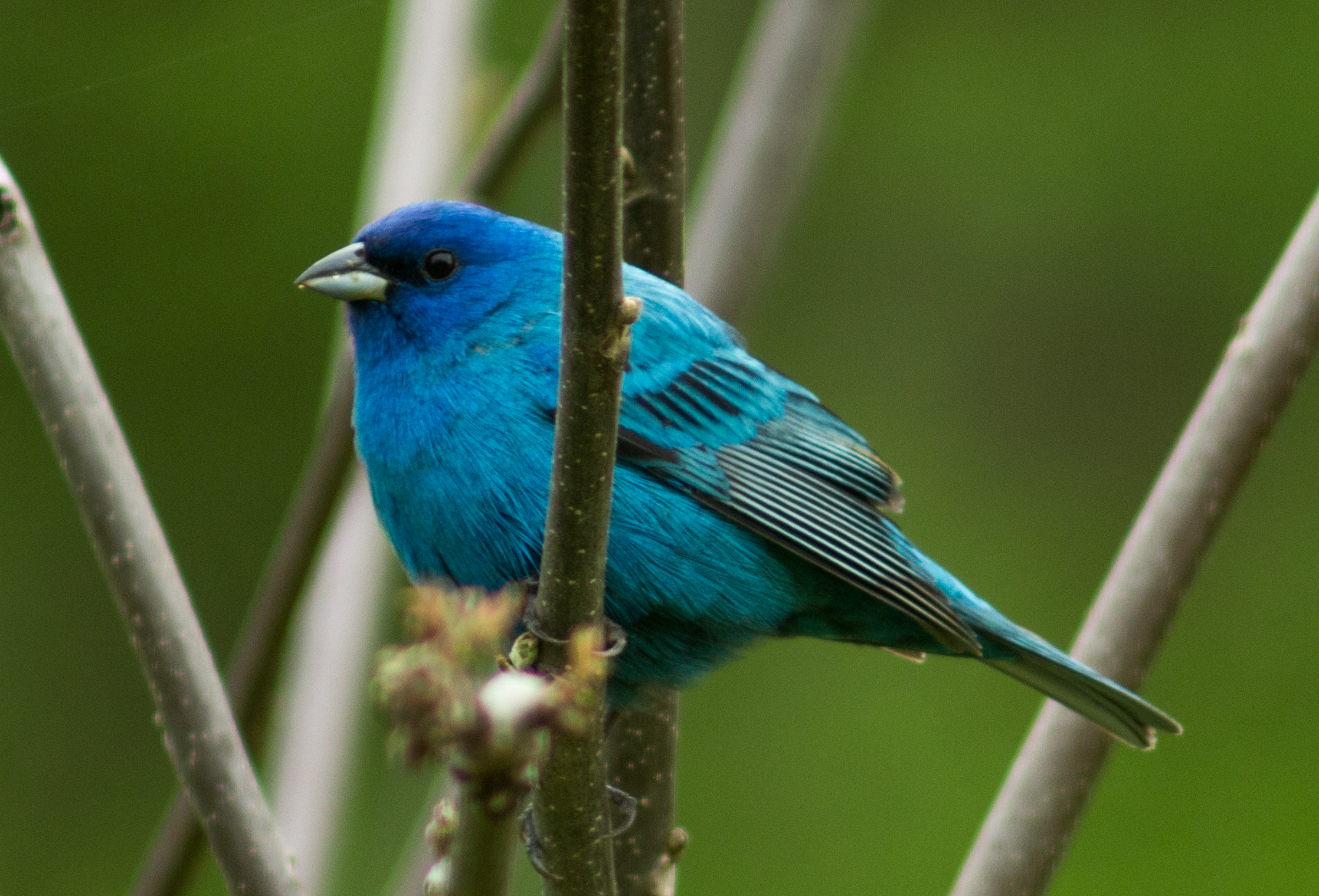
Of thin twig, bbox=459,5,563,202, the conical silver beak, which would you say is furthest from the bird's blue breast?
thin twig, bbox=459,5,563,202

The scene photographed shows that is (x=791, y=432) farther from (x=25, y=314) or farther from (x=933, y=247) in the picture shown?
(x=933, y=247)

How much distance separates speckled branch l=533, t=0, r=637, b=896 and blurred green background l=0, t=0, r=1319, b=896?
3.99 metres

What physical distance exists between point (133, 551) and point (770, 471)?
145 cm

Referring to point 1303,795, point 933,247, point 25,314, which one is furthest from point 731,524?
point 933,247

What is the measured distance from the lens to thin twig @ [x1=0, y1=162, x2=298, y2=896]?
2191 mm

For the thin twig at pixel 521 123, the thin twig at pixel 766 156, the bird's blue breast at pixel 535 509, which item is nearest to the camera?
the bird's blue breast at pixel 535 509

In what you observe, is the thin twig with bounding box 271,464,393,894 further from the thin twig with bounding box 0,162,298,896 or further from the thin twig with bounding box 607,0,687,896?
the thin twig with bounding box 0,162,298,896

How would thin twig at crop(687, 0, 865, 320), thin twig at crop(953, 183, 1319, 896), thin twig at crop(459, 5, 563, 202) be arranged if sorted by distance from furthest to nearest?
1. thin twig at crop(687, 0, 865, 320)
2. thin twig at crop(459, 5, 563, 202)
3. thin twig at crop(953, 183, 1319, 896)

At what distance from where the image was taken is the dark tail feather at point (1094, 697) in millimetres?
2916

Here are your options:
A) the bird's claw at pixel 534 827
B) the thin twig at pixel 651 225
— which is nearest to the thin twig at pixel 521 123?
the thin twig at pixel 651 225

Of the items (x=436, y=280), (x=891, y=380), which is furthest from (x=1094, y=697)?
(x=891, y=380)

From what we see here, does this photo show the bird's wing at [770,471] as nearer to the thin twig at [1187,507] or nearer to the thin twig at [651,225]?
the thin twig at [651,225]

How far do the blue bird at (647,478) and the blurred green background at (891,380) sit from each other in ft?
9.24

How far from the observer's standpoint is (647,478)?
3080 millimetres
